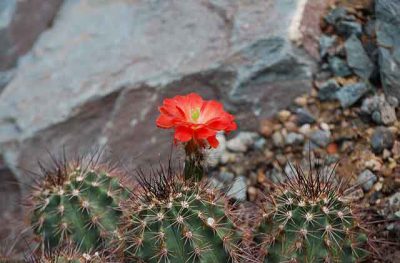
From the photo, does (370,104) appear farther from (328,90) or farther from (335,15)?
(335,15)

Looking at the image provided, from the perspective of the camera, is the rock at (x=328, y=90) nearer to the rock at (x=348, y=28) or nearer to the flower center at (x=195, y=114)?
the rock at (x=348, y=28)

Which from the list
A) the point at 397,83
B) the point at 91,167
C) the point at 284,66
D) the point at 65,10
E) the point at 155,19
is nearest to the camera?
the point at 91,167

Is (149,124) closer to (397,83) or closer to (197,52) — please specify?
(197,52)

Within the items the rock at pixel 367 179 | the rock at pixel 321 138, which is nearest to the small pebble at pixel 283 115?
the rock at pixel 321 138

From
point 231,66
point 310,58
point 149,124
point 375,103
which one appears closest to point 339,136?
point 375,103

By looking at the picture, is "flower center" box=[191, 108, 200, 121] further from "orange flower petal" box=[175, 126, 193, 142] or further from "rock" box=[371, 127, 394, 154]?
"rock" box=[371, 127, 394, 154]

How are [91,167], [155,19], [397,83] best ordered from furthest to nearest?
[155,19] → [397,83] → [91,167]
